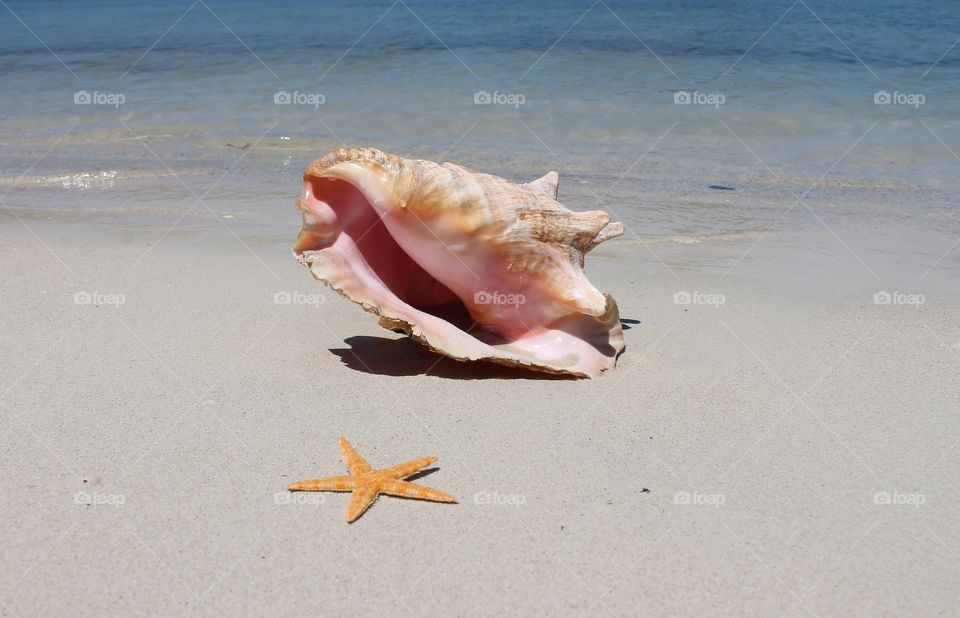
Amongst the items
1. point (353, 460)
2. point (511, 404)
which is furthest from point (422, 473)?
point (511, 404)

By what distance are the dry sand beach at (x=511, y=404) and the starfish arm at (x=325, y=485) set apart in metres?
0.04

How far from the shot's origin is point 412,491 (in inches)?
97.9

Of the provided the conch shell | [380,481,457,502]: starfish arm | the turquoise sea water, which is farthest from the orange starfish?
the turquoise sea water

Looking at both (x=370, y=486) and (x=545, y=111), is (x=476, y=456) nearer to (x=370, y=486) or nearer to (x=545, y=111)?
(x=370, y=486)

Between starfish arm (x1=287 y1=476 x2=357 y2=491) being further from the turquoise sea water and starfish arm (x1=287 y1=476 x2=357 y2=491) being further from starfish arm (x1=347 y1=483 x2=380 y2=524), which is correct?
the turquoise sea water

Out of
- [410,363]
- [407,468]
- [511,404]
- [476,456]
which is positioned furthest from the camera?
[410,363]

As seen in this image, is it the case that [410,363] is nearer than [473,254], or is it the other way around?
[473,254]

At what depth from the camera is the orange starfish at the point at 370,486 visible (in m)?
2.47

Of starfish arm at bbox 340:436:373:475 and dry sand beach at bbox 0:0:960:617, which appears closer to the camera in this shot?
dry sand beach at bbox 0:0:960:617

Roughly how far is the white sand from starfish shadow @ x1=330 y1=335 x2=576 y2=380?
0.02 meters

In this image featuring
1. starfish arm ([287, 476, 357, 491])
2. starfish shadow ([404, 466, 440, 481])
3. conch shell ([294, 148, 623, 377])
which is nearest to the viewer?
starfish arm ([287, 476, 357, 491])

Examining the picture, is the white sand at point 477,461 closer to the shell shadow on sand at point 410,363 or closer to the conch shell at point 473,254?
the shell shadow on sand at point 410,363

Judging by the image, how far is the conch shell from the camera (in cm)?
333

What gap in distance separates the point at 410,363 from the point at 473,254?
0.52 metres
